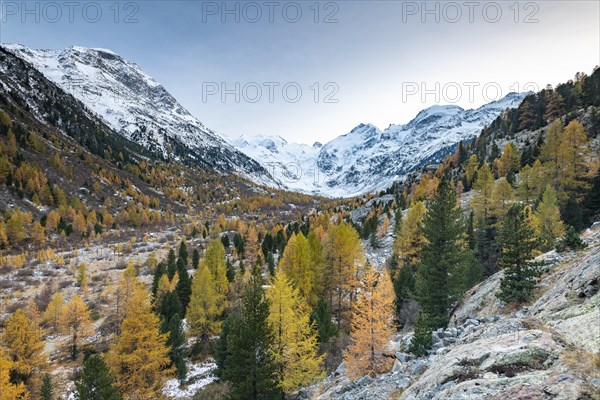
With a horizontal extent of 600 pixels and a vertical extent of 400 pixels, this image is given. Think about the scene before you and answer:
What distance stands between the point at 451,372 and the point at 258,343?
15200mm

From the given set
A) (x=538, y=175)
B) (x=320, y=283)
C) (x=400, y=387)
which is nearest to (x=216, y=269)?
(x=320, y=283)

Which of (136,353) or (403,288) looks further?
(403,288)

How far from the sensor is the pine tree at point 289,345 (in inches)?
914

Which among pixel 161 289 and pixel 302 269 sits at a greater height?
pixel 302 269

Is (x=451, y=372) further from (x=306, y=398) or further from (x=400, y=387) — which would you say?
(x=306, y=398)

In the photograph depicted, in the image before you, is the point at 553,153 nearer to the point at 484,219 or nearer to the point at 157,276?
the point at 484,219

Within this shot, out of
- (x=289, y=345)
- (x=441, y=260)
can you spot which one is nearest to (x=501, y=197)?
(x=441, y=260)

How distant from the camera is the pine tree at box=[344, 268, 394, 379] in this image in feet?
61.0

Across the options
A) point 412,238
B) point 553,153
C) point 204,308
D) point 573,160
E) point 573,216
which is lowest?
point 204,308

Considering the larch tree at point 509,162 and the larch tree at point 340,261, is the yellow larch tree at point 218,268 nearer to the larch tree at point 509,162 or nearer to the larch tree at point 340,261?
the larch tree at point 340,261

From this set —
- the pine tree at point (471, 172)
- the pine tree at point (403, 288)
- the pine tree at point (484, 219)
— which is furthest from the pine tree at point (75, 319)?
the pine tree at point (471, 172)

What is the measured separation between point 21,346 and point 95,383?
76.1ft

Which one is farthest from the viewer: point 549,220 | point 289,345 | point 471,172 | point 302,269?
point 471,172

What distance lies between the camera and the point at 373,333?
19.5 m
